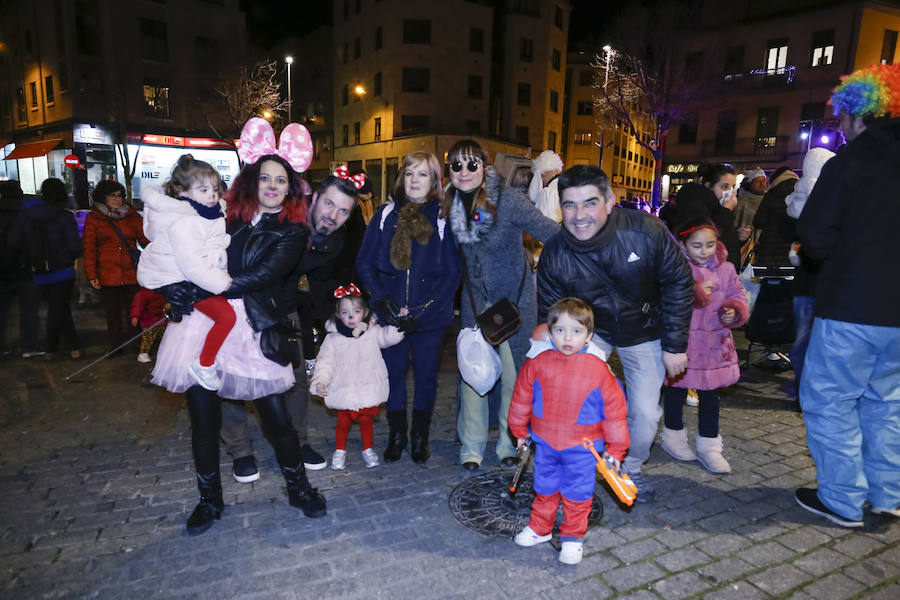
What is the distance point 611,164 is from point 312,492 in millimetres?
53943

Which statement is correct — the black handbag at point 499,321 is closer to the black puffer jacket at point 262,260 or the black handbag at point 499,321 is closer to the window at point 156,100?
the black puffer jacket at point 262,260

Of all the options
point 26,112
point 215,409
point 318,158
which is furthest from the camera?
point 318,158

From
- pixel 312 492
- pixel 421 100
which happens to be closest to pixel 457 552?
→ pixel 312 492

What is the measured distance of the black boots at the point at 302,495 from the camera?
3.46 meters

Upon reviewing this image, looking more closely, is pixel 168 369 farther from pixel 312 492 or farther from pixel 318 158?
pixel 318 158

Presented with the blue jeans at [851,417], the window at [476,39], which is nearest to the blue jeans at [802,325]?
the blue jeans at [851,417]

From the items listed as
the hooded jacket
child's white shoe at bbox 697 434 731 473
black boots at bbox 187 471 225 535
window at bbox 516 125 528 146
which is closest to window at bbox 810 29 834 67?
window at bbox 516 125 528 146

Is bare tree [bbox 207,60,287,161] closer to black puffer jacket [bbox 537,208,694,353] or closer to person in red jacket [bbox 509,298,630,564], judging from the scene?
black puffer jacket [bbox 537,208,694,353]

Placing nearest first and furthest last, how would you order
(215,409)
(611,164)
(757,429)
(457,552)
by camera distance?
1. (457,552)
2. (215,409)
3. (757,429)
4. (611,164)

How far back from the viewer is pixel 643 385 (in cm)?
356

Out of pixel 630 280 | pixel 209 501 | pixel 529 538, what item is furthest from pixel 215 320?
pixel 630 280

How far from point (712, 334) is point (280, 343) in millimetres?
3254

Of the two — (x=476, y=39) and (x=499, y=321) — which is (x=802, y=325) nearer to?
(x=499, y=321)

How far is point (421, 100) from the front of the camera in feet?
119
